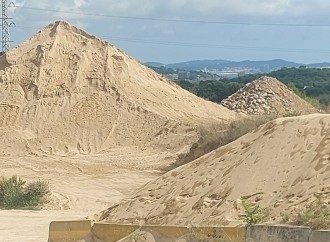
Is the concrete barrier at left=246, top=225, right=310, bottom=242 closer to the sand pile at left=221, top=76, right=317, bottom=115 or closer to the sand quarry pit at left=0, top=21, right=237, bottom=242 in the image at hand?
the sand quarry pit at left=0, top=21, right=237, bottom=242

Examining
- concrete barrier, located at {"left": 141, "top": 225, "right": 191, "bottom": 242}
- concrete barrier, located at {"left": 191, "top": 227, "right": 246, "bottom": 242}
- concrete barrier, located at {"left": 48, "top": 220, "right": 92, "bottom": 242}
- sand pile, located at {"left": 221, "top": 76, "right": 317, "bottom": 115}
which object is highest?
concrete barrier, located at {"left": 191, "top": 227, "right": 246, "bottom": 242}

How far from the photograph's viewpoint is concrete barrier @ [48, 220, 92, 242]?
1389cm

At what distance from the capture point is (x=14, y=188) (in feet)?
88.3

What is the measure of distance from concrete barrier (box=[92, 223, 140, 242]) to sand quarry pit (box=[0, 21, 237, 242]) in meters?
18.3

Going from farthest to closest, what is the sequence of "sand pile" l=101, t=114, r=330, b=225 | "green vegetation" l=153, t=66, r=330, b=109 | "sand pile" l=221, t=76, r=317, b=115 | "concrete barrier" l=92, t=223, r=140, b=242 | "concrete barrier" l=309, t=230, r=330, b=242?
"green vegetation" l=153, t=66, r=330, b=109
"sand pile" l=221, t=76, r=317, b=115
"concrete barrier" l=92, t=223, r=140, b=242
"sand pile" l=101, t=114, r=330, b=225
"concrete barrier" l=309, t=230, r=330, b=242

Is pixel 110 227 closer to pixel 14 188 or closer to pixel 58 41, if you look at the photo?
pixel 14 188

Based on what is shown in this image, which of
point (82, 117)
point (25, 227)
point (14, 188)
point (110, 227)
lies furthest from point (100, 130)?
point (110, 227)

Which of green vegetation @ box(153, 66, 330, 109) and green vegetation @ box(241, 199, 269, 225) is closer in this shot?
green vegetation @ box(241, 199, 269, 225)

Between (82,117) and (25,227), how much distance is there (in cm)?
2330

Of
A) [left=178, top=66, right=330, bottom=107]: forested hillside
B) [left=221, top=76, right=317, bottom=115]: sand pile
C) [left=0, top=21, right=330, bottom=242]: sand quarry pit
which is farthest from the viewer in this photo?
[left=178, top=66, right=330, bottom=107]: forested hillside

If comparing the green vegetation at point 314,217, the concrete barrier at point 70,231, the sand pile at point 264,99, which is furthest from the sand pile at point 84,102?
the green vegetation at point 314,217

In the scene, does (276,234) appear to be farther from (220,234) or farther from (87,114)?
(87,114)

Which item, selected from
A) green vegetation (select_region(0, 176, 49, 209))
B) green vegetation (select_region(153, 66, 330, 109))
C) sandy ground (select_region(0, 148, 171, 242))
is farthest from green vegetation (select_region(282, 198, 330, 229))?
green vegetation (select_region(153, 66, 330, 109))

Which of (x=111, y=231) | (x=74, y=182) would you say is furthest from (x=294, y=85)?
(x=111, y=231)
